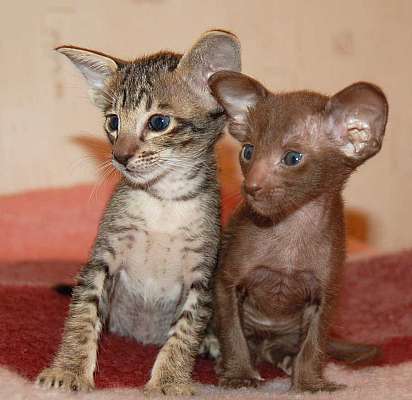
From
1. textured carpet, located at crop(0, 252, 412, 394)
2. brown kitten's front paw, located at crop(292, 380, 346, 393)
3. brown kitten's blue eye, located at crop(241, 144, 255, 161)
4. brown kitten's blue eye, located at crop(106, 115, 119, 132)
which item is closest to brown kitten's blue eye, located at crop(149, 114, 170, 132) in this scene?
brown kitten's blue eye, located at crop(106, 115, 119, 132)

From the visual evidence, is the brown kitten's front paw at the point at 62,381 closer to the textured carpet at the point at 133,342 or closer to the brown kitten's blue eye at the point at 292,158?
the textured carpet at the point at 133,342

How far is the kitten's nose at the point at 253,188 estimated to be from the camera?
2.23 m

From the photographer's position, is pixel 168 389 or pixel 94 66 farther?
pixel 94 66

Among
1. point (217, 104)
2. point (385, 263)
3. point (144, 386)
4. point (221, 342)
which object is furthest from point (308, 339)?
point (385, 263)

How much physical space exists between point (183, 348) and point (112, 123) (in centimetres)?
77

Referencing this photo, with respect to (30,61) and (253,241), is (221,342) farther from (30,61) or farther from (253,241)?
(30,61)

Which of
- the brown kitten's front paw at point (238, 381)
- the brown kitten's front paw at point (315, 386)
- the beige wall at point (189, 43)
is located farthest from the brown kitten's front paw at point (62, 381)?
the beige wall at point (189, 43)

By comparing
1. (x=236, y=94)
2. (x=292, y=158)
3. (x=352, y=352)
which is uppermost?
(x=236, y=94)

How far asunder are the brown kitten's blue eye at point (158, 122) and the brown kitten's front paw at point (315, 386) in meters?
0.89

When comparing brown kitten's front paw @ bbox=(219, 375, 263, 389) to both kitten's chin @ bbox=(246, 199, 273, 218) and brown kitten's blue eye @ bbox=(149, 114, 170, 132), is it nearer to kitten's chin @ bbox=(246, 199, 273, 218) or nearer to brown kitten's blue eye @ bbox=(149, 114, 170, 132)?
kitten's chin @ bbox=(246, 199, 273, 218)

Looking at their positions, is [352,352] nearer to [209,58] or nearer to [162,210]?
[162,210]

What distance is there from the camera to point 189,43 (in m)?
4.09

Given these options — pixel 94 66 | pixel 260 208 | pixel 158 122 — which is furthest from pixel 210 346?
pixel 94 66

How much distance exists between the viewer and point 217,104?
263cm
